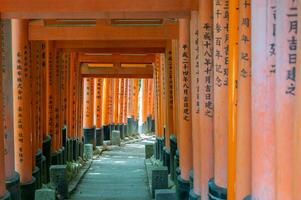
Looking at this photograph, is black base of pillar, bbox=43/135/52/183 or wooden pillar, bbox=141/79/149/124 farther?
wooden pillar, bbox=141/79/149/124

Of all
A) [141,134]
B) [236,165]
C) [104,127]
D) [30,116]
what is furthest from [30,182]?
[141,134]

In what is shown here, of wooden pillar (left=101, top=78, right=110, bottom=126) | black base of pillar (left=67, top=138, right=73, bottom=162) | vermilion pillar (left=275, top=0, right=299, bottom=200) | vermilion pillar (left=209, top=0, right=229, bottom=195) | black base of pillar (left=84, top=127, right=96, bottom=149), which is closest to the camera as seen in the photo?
vermilion pillar (left=275, top=0, right=299, bottom=200)

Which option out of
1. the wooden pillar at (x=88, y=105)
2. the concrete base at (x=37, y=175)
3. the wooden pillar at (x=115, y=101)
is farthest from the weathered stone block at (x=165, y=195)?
the wooden pillar at (x=115, y=101)

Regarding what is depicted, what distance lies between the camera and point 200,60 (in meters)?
6.25

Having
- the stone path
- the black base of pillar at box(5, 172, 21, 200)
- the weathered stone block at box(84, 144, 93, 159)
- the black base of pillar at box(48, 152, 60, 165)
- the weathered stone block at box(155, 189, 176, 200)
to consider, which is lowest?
the stone path

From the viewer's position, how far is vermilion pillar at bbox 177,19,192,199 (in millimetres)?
7938

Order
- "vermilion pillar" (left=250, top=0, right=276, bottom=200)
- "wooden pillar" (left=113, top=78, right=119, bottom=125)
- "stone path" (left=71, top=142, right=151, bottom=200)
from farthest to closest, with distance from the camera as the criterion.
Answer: "wooden pillar" (left=113, top=78, right=119, bottom=125) < "stone path" (left=71, top=142, right=151, bottom=200) < "vermilion pillar" (left=250, top=0, right=276, bottom=200)

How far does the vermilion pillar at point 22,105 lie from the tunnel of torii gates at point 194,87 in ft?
0.06

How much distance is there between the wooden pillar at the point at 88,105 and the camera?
20.5m

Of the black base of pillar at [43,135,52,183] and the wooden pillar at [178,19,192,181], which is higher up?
the wooden pillar at [178,19,192,181]

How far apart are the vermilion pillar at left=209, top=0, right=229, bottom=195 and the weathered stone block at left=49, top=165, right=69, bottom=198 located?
603 cm

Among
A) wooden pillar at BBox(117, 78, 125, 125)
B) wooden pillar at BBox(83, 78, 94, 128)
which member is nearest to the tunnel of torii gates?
wooden pillar at BBox(83, 78, 94, 128)

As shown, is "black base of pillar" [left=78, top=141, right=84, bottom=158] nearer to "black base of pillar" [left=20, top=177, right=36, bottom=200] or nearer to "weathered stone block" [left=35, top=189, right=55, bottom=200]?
"black base of pillar" [left=20, top=177, right=36, bottom=200]

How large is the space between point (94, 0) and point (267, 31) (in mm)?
3331
